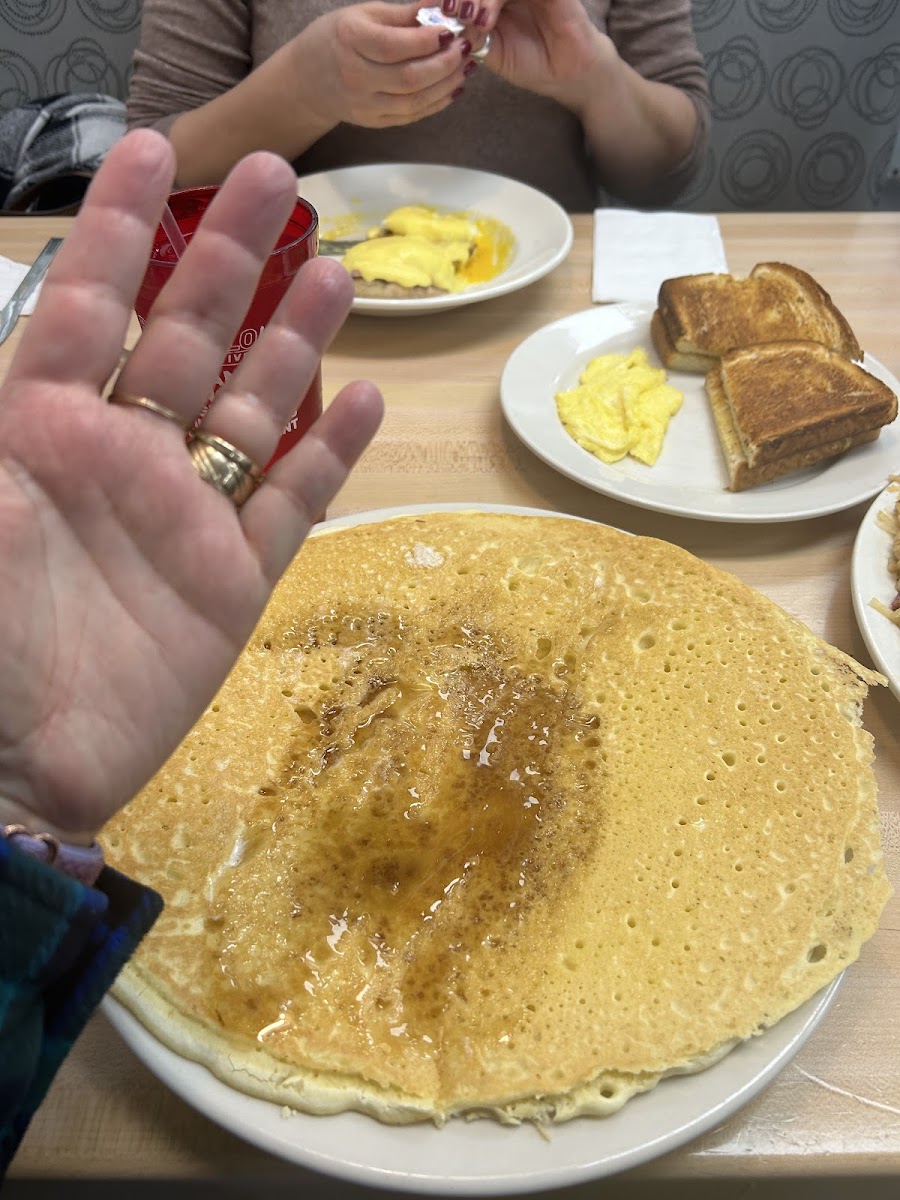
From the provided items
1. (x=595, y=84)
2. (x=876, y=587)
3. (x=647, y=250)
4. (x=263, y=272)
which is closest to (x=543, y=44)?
(x=595, y=84)

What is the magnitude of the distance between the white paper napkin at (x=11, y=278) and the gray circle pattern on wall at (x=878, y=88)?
2557 millimetres

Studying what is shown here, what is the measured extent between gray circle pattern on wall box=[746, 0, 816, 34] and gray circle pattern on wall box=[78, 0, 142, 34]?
181cm

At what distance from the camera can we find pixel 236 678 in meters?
0.78

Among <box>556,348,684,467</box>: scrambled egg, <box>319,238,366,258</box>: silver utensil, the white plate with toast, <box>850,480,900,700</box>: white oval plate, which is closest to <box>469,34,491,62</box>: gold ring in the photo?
<box>319,238,366,258</box>: silver utensil

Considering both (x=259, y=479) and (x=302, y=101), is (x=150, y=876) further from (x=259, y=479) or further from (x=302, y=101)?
(x=302, y=101)

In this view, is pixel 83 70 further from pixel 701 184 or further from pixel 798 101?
pixel 798 101

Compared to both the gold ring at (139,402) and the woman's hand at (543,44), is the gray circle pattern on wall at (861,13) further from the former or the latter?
the gold ring at (139,402)

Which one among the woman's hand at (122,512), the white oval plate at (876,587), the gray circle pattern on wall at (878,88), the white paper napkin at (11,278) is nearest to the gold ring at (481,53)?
the white paper napkin at (11,278)

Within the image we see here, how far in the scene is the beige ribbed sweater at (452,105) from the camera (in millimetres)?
1738

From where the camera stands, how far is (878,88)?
2730mm

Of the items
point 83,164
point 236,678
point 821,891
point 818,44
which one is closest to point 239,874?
point 236,678

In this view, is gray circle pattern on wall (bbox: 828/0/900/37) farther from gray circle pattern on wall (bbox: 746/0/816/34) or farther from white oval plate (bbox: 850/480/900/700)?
white oval plate (bbox: 850/480/900/700)

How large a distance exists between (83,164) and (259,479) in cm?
189

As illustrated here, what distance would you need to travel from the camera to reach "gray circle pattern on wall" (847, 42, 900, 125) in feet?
8.77
